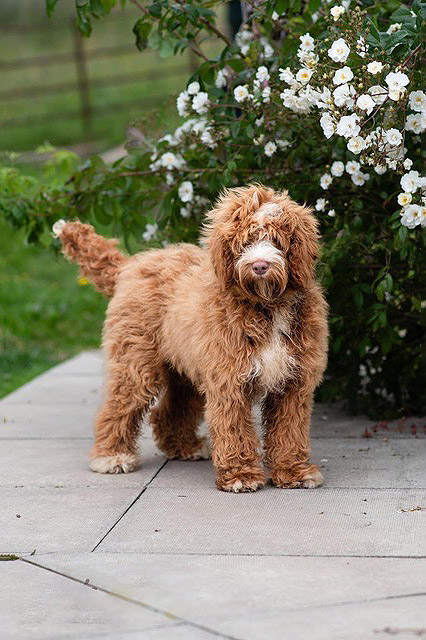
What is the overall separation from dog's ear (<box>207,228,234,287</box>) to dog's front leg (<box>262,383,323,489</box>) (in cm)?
70

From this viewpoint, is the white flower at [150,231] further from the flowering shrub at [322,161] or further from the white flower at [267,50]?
the white flower at [267,50]

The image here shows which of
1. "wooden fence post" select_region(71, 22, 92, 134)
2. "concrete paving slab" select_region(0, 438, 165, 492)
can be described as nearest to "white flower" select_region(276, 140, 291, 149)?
"concrete paving slab" select_region(0, 438, 165, 492)

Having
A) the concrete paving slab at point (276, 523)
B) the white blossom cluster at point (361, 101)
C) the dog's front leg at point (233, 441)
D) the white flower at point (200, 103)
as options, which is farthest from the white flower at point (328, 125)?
the concrete paving slab at point (276, 523)

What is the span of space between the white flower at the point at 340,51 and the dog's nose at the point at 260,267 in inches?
47.4

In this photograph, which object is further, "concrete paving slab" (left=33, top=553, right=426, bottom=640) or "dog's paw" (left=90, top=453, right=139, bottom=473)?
"dog's paw" (left=90, top=453, right=139, bottom=473)

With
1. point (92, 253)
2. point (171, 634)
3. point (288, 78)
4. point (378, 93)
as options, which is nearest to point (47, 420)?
point (92, 253)

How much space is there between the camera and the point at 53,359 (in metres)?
10.0

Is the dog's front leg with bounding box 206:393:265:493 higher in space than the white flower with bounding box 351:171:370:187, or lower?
lower

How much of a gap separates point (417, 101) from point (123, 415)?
2.34m

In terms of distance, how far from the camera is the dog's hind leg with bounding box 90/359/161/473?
19.9ft

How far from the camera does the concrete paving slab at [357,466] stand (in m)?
5.77

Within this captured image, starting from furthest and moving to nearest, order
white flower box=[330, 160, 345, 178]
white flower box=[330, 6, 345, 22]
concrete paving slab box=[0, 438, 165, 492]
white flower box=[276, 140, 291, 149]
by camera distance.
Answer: white flower box=[276, 140, 291, 149], white flower box=[330, 160, 345, 178], concrete paving slab box=[0, 438, 165, 492], white flower box=[330, 6, 345, 22]

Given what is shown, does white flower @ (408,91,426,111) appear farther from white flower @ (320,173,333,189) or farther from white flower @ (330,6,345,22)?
white flower @ (320,173,333,189)

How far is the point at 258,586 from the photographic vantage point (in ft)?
13.9
